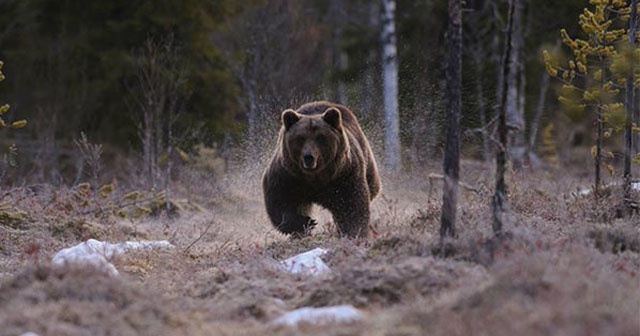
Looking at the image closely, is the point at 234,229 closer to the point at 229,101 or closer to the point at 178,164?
the point at 178,164

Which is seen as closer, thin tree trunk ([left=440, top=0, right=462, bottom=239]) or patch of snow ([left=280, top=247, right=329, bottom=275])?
thin tree trunk ([left=440, top=0, right=462, bottom=239])

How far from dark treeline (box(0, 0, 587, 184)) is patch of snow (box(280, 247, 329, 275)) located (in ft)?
33.5

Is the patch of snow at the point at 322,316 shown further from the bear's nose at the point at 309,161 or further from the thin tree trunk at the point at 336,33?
the thin tree trunk at the point at 336,33

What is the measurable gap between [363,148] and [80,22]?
13543mm

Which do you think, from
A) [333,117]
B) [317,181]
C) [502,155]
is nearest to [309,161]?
[317,181]

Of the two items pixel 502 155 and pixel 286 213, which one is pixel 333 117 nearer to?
pixel 286 213

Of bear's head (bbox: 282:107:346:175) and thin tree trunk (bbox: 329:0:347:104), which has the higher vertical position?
bear's head (bbox: 282:107:346:175)

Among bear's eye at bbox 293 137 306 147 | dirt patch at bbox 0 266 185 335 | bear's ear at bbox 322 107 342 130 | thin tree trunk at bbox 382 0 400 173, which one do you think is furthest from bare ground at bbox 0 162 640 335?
thin tree trunk at bbox 382 0 400 173

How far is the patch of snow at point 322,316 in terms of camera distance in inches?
243

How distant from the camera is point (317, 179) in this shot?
1132 cm

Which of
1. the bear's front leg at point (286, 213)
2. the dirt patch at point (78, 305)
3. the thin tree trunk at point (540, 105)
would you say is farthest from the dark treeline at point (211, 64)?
the dirt patch at point (78, 305)

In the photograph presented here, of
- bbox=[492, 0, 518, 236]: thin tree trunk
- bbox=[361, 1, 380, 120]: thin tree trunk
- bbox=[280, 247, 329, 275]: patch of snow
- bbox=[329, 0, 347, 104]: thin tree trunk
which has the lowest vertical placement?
bbox=[329, 0, 347, 104]: thin tree trunk

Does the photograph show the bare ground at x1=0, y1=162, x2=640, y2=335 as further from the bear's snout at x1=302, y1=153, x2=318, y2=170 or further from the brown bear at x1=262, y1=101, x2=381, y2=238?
the bear's snout at x1=302, y1=153, x2=318, y2=170

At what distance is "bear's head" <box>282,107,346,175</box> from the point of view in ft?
36.5
